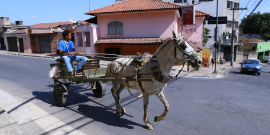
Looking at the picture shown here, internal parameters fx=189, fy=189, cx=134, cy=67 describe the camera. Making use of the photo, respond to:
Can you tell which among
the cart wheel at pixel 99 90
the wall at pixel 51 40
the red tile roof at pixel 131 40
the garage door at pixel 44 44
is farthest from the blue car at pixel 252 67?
the garage door at pixel 44 44

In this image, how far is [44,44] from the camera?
25.4 meters

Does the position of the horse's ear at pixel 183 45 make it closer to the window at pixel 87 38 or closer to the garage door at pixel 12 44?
the window at pixel 87 38

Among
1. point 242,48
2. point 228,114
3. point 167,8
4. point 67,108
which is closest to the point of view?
point 228,114

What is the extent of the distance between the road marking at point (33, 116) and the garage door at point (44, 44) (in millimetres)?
19848

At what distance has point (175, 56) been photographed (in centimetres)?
435

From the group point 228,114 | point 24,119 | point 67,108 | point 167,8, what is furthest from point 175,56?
point 167,8

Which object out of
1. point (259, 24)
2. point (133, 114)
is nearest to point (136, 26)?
point (133, 114)

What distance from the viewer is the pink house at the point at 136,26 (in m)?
19.0

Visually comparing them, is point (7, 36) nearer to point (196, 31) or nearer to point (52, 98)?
point (196, 31)

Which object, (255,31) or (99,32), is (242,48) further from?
(99,32)

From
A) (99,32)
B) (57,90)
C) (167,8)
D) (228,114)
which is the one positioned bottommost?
(228,114)

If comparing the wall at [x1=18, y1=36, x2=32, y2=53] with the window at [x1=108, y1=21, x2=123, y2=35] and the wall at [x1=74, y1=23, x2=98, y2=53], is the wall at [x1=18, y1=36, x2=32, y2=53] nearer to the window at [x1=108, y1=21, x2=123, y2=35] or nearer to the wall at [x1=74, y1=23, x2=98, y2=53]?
the wall at [x1=74, y1=23, x2=98, y2=53]

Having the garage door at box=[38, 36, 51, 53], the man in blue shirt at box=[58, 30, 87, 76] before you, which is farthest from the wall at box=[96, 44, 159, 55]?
the man in blue shirt at box=[58, 30, 87, 76]

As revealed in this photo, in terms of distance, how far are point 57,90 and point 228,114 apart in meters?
5.44
